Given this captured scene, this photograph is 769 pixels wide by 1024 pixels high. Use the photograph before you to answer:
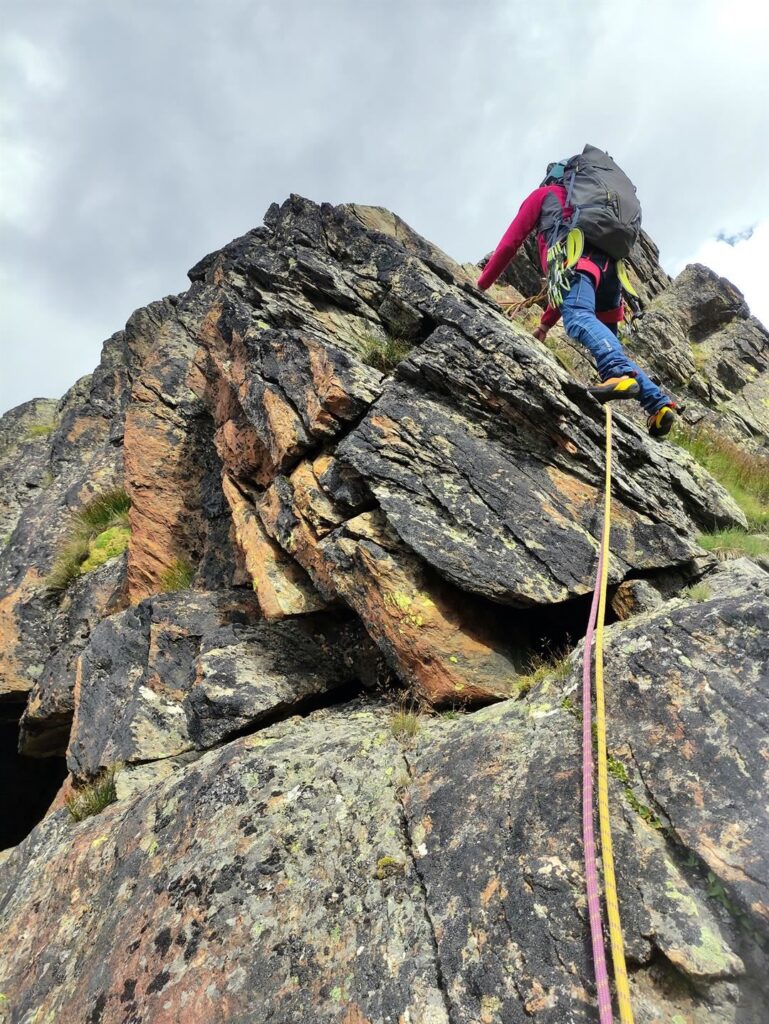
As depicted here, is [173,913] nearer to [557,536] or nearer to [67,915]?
[67,915]

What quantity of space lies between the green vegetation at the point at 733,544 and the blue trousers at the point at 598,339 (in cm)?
184

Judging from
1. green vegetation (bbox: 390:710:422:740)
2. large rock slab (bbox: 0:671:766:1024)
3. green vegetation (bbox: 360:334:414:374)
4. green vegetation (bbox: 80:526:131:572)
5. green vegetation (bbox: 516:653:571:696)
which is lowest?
large rock slab (bbox: 0:671:766:1024)

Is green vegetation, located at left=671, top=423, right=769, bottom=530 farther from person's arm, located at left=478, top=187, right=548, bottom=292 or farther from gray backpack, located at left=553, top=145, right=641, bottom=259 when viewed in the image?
person's arm, located at left=478, top=187, right=548, bottom=292

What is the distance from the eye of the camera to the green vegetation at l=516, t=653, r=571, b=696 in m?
4.54

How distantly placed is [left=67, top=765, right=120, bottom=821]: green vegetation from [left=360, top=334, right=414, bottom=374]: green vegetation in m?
5.89

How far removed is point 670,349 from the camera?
17000 mm

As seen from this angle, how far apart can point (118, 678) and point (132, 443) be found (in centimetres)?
470

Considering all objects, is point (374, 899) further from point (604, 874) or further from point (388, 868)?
point (604, 874)

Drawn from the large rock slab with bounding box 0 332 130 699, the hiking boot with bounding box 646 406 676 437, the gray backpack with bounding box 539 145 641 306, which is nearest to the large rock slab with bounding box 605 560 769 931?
the hiking boot with bounding box 646 406 676 437

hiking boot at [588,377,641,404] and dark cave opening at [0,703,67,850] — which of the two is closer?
hiking boot at [588,377,641,404]

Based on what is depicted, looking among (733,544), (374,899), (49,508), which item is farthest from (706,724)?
(49,508)

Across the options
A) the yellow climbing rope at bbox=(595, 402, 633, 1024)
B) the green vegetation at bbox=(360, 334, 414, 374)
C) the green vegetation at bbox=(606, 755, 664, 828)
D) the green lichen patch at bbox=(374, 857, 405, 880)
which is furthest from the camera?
the green vegetation at bbox=(360, 334, 414, 374)

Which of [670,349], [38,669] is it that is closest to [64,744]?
[38,669]

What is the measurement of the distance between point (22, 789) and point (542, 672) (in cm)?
1608
